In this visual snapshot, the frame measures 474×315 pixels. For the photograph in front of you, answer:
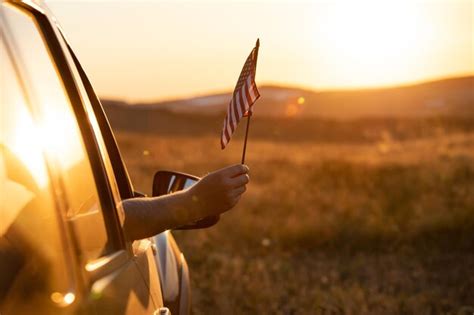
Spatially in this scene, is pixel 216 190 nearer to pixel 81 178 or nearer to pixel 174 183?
pixel 81 178

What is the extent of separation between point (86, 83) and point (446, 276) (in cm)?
567

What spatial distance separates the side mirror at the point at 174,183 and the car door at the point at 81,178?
0.47m

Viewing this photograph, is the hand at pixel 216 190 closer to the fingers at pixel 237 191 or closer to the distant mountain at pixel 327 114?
the fingers at pixel 237 191

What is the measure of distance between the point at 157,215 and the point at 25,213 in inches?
21.0

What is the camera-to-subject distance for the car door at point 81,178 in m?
1.75

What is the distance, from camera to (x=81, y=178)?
2.00 metres

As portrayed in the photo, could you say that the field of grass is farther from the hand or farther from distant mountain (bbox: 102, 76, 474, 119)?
distant mountain (bbox: 102, 76, 474, 119)

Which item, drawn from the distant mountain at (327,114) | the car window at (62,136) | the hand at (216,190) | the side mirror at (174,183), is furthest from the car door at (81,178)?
the distant mountain at (327,114)

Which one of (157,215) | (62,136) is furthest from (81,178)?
(157,215)

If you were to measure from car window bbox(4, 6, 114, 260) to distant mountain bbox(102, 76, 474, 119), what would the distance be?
8261cm

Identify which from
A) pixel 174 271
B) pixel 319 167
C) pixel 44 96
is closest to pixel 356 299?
pixel 174 271

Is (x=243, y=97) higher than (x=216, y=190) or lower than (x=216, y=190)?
higher

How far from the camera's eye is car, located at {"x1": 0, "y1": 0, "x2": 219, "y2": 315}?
1614 mm

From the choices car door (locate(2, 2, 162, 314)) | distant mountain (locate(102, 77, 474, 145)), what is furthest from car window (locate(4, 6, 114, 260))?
distant mountain (locate(102, 77, 474, 145))
